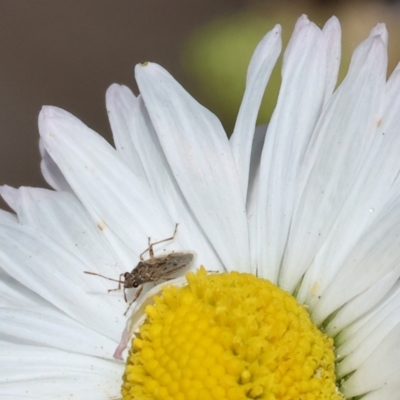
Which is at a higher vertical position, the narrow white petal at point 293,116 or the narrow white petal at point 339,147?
the narrow white petal at point 293,116

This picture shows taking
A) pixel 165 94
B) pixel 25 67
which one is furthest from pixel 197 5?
pixel 165 94

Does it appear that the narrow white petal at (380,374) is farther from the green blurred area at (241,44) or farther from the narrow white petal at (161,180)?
the green blurred area at (241,44)

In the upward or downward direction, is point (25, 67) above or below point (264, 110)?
above

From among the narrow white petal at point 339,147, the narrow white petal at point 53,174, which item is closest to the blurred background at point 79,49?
the narrow white petal at point 53,174

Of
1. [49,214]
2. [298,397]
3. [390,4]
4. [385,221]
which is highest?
[390,4]

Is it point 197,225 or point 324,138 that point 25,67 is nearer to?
point 197,225

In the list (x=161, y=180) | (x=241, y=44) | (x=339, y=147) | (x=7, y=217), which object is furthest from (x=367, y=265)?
Answer: (x=241, y=44)
